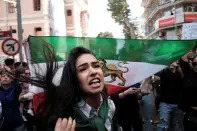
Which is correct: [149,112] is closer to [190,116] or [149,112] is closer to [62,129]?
[190,116]

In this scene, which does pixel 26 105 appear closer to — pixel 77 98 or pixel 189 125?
pixel 189 125

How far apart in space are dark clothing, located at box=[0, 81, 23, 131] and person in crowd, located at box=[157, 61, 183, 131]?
2.69 metres

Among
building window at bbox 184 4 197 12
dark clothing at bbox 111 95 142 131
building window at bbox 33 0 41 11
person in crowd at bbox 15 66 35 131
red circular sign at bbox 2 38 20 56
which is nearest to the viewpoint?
person in crowd at bbox 15 66 35 131

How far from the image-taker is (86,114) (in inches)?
88.0

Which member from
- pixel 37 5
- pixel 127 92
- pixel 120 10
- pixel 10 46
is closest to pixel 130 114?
pixel 127 92

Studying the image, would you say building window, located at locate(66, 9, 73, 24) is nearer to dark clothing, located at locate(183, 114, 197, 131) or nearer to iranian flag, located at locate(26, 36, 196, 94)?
iranian flag, located at locate(26, 36, 196, 94)

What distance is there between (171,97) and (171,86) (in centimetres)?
20

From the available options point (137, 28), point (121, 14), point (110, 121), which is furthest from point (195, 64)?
point (137, 28)

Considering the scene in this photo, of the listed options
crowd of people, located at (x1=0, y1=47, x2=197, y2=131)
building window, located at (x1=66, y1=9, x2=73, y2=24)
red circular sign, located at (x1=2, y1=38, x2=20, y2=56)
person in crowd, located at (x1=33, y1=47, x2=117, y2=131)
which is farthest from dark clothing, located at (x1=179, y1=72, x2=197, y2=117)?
building window, located at (x1=66, y1=9, x2=73, y2=24)

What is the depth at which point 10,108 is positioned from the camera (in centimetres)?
527

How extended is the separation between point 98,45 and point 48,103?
93.6 inches

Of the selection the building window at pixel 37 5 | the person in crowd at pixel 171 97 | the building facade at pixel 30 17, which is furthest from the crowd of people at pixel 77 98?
the building window at pixel 37 5

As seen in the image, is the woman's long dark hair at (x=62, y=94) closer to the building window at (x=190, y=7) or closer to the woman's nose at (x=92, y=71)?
the woman's nose at (x=92, y=71)

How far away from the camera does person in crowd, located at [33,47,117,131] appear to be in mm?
2189
